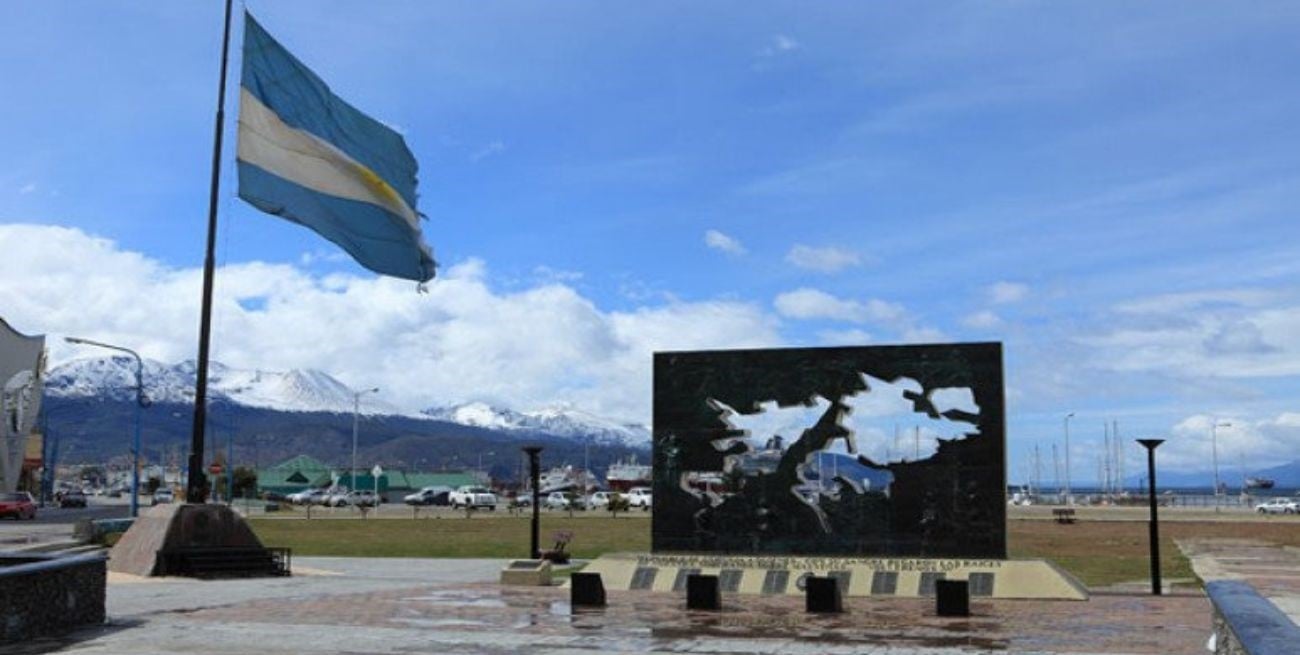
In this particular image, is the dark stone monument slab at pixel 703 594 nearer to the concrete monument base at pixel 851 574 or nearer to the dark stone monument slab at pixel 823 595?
the dark stone monument slab at pixel 823 595

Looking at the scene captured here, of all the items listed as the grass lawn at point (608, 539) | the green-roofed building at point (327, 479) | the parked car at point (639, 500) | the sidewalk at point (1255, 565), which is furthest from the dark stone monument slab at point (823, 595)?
the green-roofed building at point (327, 479)

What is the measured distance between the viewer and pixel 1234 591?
8266mm

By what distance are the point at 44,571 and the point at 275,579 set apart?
10.9 meters

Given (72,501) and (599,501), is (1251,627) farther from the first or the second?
(72,501)

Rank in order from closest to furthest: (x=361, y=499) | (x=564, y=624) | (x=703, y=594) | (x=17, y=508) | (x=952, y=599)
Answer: (x=564, y=624) < (x=952, y=599) < (x=703, y=594) < (x=17, y=508) < (x=361, y=499)

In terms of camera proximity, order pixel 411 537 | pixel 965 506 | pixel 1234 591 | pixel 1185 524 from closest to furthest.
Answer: pixel 1234 591 → pixel 965 506 → pixel 411 537 → pixel 1185 524

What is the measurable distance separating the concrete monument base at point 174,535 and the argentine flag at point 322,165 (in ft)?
22.9

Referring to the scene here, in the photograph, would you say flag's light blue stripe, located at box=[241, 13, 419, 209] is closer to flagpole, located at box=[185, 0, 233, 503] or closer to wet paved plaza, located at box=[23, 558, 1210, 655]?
flagpole, located at box=[185, 0, 233, 503]

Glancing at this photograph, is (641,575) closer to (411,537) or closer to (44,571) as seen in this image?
(44,571)

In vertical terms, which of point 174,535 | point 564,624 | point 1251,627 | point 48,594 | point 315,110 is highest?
point 315,110

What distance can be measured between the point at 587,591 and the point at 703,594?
205cm

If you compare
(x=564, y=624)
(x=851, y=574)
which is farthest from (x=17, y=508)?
(x=564, y=624)

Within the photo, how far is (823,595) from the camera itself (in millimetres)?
21203

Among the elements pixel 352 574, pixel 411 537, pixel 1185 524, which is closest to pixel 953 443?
pixel 352 574
